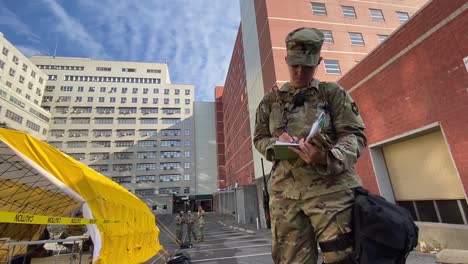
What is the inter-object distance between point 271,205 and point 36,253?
7481 millimetres

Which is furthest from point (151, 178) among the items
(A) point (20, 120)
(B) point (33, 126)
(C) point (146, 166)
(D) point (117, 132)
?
(A) point (20, 120)

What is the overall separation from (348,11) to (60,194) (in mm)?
24182

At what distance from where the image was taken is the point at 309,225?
60.6 inches

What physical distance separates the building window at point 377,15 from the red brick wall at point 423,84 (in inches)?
632

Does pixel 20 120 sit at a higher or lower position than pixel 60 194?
higher

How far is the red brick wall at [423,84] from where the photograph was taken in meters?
5.98

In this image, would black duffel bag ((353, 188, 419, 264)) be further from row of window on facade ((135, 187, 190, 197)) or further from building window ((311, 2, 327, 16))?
row of window on facade ((135, 187, 190, 197))

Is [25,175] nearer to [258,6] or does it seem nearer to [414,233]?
[414,233]

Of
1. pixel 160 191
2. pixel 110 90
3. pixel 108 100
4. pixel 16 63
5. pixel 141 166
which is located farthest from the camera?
pixel 110 90

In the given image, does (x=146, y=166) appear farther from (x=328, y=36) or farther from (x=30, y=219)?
(x=30, y=219)

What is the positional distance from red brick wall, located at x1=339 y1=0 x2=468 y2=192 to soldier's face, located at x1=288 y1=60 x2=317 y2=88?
6740mm

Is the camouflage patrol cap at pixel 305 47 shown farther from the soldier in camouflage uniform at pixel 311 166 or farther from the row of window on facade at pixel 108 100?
the row of window on facade at pixel 108 100

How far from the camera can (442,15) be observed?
636 cm

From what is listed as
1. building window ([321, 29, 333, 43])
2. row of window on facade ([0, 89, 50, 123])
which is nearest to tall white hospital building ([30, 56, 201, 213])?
row of window on facade ([0, 89, 50, 123])
